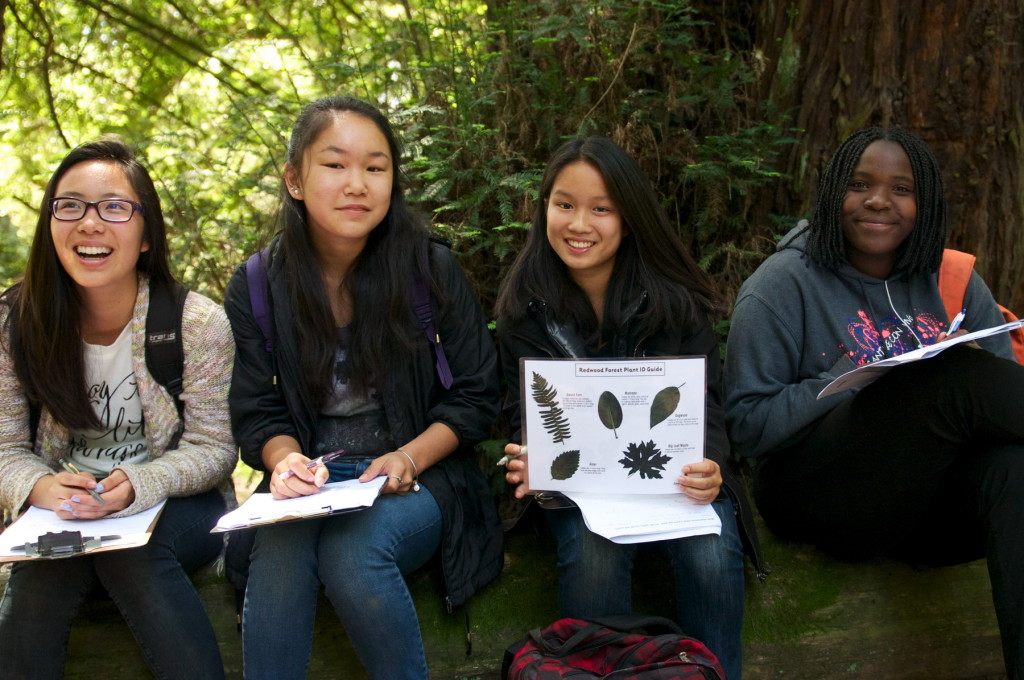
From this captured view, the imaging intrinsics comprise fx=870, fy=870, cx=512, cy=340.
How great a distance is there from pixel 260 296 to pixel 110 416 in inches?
23.7

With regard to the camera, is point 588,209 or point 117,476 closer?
point 117,476

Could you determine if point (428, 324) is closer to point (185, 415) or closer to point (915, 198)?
point (185, 415)

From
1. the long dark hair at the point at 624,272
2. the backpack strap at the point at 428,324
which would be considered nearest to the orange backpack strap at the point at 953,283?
the long dark hair at the point at 624,272

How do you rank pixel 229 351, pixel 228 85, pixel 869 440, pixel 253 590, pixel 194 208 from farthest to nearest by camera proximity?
pixel 228 85
pixel 194 208
pixel 229 351
pixel 869 440
pixel 253 590

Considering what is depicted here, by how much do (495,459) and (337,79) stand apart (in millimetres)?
2408

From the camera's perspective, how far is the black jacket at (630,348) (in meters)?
2.76

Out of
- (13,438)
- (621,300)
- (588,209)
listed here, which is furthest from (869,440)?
(13,438)

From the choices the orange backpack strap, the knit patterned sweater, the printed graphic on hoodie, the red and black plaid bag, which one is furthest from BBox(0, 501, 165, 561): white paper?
the orange backpack strap

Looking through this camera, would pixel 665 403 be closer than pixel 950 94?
Yes

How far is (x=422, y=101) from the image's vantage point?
4.21 meters

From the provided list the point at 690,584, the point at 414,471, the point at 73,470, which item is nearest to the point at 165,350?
the point at 73,470

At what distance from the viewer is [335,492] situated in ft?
8.05

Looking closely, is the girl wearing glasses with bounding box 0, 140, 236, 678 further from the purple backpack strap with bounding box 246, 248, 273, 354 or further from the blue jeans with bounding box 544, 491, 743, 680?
the blue jeans with bounding box 544, 491, 743, 680

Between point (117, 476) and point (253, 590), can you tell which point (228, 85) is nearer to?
point (117, 476)
